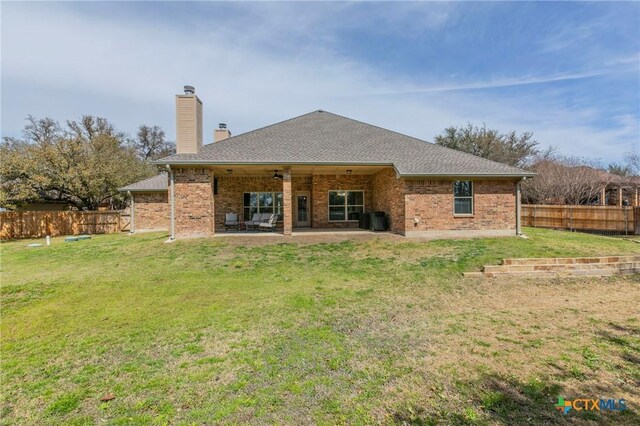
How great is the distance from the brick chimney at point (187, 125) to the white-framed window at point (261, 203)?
4.12 meters

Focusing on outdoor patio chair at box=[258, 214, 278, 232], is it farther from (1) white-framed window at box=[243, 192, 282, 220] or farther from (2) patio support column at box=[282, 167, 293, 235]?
(2) patio support column at box=[282, 167, 293, 235]

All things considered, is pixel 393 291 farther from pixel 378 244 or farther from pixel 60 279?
pixel 60 279

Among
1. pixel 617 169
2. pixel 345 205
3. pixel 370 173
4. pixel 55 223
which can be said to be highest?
pixel 617 169

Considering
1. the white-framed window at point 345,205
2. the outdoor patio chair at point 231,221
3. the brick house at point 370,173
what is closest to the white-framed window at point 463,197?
the brick house at point 370,173

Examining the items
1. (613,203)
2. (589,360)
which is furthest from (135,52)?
(613,203)

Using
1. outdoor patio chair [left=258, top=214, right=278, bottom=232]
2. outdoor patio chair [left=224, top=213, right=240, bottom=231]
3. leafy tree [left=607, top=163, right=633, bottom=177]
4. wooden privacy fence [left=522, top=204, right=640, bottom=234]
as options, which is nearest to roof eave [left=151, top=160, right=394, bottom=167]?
outdoor patio chair [left=258, top=214, right=278, bottom=232]

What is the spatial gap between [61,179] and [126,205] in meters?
7.80

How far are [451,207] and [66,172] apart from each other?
79.0 ft

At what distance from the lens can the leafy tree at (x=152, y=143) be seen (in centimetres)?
4372

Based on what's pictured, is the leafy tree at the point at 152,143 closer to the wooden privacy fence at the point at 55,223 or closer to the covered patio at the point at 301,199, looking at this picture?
the wooden privacy fence at the point at 55,223

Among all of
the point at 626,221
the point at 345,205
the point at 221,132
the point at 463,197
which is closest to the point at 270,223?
the point at 345,205

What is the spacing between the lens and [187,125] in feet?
42.4

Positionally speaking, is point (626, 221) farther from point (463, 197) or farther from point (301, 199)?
point (301, 199)

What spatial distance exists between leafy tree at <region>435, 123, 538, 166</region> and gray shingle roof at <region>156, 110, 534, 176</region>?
2313cm
